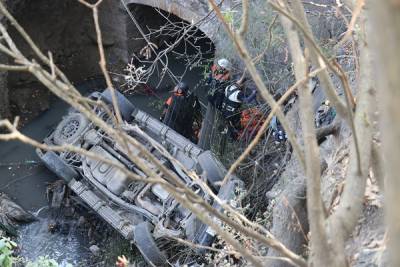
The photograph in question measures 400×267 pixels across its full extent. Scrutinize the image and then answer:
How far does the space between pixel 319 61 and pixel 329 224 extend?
28.4 inches

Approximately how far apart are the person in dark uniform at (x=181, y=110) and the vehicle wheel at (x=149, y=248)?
2285mm

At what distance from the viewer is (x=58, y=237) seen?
378 inches

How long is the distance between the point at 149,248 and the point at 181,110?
8.71ft

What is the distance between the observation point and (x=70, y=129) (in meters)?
9.56

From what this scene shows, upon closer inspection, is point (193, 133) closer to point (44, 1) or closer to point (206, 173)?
point (206, 173)

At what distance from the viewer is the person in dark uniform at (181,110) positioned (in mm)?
9164

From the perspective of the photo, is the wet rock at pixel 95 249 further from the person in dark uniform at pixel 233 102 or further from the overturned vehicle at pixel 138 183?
the person in dark uniform at pixel 233 102

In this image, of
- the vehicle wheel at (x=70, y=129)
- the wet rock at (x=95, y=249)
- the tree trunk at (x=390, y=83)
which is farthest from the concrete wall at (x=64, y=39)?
the tree trunk at (x=390, y=83)

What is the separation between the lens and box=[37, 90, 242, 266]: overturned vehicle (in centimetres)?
750

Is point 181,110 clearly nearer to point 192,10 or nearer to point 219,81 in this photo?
point 219,81

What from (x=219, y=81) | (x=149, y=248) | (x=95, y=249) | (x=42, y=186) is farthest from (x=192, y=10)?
(x=149, y=248)

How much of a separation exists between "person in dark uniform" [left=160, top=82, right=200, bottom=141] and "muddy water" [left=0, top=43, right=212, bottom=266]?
1899 millimetres

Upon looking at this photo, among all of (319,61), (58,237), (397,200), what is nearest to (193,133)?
(58,237)

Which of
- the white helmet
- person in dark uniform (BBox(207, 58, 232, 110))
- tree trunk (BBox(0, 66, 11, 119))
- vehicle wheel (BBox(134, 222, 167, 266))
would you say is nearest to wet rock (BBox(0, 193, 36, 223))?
tree trunk (BBox(0, 66, 11, 119))
